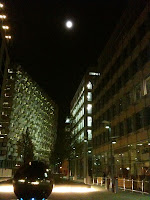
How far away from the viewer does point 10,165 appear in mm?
89125

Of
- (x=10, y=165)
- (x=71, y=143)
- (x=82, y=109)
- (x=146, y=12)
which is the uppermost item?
(x=146, y=12)

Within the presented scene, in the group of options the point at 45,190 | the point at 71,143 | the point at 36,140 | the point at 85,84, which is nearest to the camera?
the point at 45,190

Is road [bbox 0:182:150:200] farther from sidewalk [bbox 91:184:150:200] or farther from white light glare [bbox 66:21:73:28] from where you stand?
white light glare [bbox 66:21:73:28]

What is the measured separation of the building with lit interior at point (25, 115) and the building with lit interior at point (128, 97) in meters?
44.3

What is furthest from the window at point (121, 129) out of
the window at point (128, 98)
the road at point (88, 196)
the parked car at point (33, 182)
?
the parked car at point (33, 182)

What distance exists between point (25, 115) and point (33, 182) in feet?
311

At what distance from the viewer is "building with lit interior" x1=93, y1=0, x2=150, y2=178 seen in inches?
1184

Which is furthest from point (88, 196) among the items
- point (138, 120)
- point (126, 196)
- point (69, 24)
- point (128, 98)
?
point (128, 98)

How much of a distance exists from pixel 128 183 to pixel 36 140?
348 feet

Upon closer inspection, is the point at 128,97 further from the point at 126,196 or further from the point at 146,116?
the point at 126,196

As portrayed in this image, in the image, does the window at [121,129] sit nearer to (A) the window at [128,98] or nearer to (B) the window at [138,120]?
(A) the window at [128,98]

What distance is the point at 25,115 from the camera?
350 feet

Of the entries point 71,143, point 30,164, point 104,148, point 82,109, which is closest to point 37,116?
point 82,109

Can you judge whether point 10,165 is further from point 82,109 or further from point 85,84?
point 85,84
